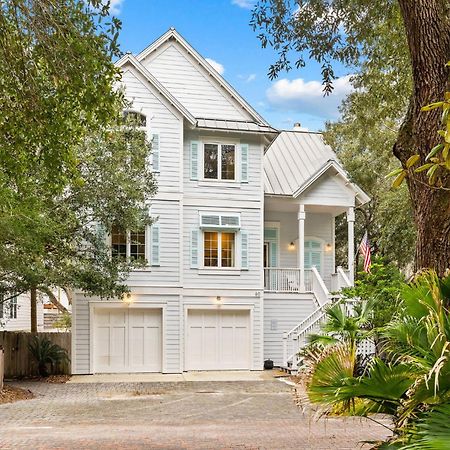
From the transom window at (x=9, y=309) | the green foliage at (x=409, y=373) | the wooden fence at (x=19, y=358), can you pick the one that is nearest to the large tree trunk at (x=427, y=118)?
the green foliage at (x=409, y=373)

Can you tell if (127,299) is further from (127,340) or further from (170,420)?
(170,420)

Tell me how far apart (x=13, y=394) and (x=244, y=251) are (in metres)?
8.34

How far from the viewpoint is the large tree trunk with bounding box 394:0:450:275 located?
5.75 metres

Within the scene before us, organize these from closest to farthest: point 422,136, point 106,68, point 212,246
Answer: point 422,136 < point 106,68 < point 212,246

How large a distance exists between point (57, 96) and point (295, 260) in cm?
1597

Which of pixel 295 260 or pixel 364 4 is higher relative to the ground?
pixel 364 4

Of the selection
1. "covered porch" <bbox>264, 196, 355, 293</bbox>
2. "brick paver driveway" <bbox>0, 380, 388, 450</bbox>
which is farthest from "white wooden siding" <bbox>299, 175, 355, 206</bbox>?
"brick paver driveway" <bbox>0, 380, 388, 450</bbox>

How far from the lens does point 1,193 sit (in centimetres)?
889

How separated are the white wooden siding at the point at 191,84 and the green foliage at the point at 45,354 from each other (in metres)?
8.70

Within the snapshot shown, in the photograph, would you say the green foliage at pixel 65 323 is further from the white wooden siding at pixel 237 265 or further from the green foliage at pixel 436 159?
the green foliage at pixel 436 159

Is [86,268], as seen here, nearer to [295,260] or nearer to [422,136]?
[295,260]

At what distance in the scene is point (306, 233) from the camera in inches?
896

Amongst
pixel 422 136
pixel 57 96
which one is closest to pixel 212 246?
pixel 57 96

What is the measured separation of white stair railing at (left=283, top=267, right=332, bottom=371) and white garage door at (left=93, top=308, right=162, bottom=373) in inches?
158
